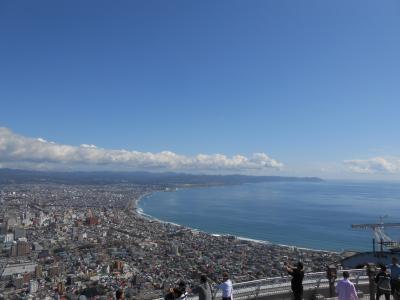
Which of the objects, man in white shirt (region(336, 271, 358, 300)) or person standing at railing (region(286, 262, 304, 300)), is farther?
person standing at railing (region(286, 262, 304, 300))

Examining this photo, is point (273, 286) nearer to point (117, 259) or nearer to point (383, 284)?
point (383, 284)

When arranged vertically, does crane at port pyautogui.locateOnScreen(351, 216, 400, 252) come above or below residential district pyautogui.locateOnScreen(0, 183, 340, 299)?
above

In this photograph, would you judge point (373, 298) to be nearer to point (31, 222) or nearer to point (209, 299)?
point (209, 299)

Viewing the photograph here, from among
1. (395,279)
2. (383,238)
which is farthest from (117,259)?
(395,279)

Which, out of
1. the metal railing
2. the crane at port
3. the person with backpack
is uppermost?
the person with backpack

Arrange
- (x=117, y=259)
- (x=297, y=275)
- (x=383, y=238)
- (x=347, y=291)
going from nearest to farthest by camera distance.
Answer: (x=347, y=291) < (x=297, y=275) < (x=383, y=238) < (x=117, y=259)

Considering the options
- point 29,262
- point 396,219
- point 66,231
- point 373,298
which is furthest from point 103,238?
point 396,219

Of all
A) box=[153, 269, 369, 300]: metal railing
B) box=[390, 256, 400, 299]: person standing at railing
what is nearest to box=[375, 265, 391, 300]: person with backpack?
box=[390, 256, 400, 299]: person standing at railing

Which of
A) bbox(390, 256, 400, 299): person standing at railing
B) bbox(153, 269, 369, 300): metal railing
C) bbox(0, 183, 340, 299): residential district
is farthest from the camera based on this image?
bbox(0, 183, 340, 299): residential district

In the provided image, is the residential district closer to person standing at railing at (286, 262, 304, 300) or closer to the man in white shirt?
person standing at railing at (286, 262, 304, 300)

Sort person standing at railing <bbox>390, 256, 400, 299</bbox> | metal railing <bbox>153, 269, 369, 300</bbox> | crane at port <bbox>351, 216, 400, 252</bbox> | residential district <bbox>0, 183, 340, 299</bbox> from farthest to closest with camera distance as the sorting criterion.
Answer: residential district <bbox>0, 183, 340, 299</bbox>
crane at port <bbox>351, 216, 400, 252</bbox>
metal railing <bbox>153, 269, 369, 300</bbox>
person standing at railing <bbox>390, 256, 400, 299</bbox>
